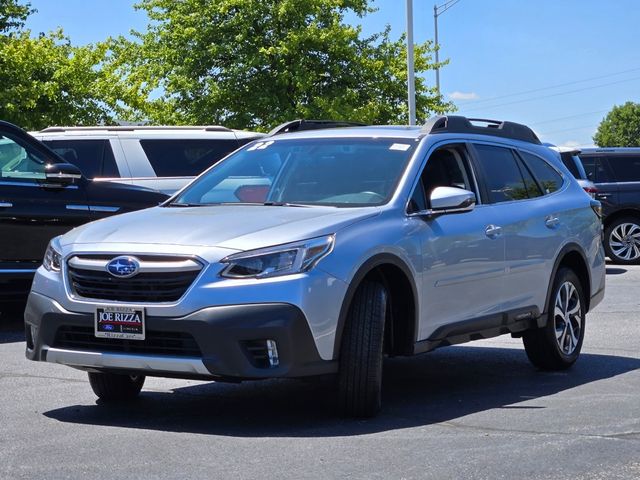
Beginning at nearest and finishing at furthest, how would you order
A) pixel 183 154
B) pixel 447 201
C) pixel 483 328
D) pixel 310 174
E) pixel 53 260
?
pixel 53 260
pixel 447 201
pixel 310 174
pixel 483 328
pixel 183 154

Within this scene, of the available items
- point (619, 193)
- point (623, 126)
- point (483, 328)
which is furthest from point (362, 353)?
point (623, 126)

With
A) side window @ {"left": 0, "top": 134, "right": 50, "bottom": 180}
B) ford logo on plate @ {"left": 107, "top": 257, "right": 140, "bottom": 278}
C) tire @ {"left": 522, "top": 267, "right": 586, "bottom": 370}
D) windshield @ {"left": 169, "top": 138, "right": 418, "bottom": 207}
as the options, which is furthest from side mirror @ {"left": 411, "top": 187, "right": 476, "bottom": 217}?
side window @ {"left": 0, "top": 134, "right": 50, "bottom": 180}

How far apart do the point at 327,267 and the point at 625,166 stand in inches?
598

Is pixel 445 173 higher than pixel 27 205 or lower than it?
higher

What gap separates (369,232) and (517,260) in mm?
1748

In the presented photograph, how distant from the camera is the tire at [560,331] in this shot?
8641 mm

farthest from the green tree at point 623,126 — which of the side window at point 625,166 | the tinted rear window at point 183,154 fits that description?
the tinted rear window at point 183,154

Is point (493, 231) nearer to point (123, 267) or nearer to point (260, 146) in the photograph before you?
point (260, 146)

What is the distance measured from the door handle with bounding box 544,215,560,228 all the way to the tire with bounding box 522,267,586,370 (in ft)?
1.16

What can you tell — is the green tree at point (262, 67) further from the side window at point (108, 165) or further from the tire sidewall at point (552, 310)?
the tire sidewall at point (552, 310)

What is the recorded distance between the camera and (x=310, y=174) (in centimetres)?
761

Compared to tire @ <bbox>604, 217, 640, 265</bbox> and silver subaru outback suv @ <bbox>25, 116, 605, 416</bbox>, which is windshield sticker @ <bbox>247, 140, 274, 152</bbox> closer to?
silver subaru outback suv @ <bbox>25, 116, 605, 416</bbox>

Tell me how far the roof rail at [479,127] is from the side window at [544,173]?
0.16 m

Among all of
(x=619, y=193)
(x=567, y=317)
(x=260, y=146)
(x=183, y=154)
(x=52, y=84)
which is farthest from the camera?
(x=52, y=84)
